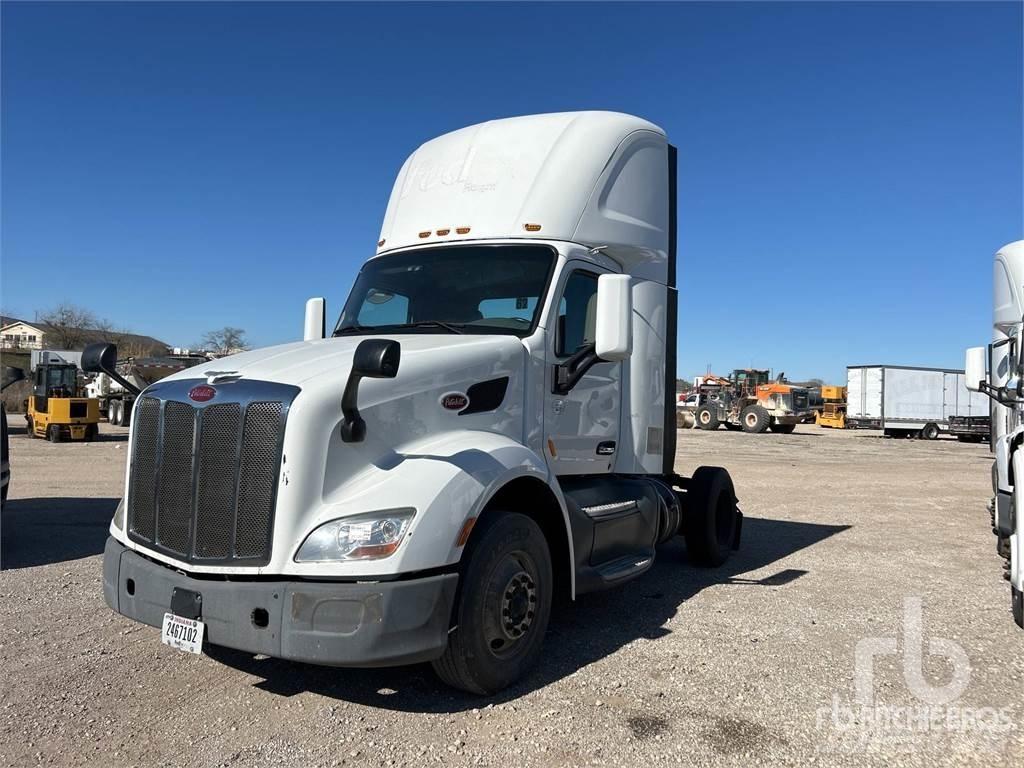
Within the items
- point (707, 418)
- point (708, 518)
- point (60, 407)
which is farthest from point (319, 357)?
point (707, 418)

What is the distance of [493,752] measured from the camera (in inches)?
133

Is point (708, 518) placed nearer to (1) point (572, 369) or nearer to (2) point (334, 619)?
(1) point (572, 369)

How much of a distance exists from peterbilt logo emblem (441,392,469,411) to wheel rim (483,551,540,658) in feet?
2.85

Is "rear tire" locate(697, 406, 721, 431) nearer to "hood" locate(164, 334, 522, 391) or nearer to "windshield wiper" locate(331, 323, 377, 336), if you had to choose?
"windshield wiper" locate(331, 323, 377, 336)

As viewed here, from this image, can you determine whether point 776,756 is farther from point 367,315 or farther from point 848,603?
point 367,315

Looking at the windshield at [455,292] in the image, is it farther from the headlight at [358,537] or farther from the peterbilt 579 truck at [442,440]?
the headlight at [358,537]

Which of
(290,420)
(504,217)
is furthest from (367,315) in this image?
(290,420)

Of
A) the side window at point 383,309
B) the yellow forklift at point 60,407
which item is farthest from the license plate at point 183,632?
the yellow forklift at point 60,407

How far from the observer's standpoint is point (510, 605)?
406 centimetres

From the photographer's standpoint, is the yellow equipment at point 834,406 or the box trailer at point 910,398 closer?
the box trailer at point 910,398

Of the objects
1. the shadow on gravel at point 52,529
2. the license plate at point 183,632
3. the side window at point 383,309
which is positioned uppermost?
the side window at point 383,309

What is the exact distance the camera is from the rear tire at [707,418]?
39281mm

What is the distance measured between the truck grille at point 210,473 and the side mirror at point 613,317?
1.95 meters

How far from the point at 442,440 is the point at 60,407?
22.6 m
